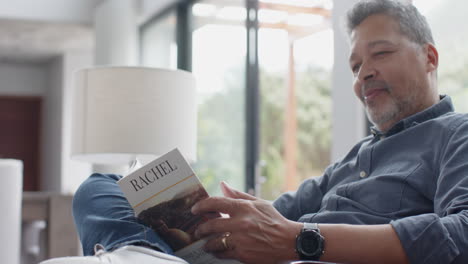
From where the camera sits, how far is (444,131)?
1553mm

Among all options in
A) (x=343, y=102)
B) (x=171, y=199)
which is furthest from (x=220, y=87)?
(x=171, y=199)

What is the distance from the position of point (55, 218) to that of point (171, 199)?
11.6 feet

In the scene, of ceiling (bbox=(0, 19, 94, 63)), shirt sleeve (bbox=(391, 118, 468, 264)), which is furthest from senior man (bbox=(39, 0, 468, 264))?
ceiling (bbox=(0, 19, 94, 63))

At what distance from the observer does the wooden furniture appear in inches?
183

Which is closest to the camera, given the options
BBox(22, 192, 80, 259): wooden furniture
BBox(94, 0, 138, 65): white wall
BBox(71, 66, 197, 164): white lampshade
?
BBox(71, 66, 197, 164): white lampshade

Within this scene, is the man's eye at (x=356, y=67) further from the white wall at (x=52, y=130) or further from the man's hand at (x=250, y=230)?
the white wall at (x=52, y=130)

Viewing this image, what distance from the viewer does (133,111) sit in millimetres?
2643

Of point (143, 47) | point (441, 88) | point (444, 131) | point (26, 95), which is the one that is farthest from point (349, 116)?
point (26, 95)

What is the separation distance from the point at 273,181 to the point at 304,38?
2133 mm

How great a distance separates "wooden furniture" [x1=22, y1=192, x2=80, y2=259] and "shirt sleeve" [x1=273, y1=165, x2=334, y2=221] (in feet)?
9.87

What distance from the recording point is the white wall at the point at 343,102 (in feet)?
10.4

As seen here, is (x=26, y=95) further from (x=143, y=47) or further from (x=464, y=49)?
(x=464, y=49)

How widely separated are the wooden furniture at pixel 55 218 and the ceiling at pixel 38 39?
288 cm

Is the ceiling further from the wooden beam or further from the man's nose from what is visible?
the man's nose
